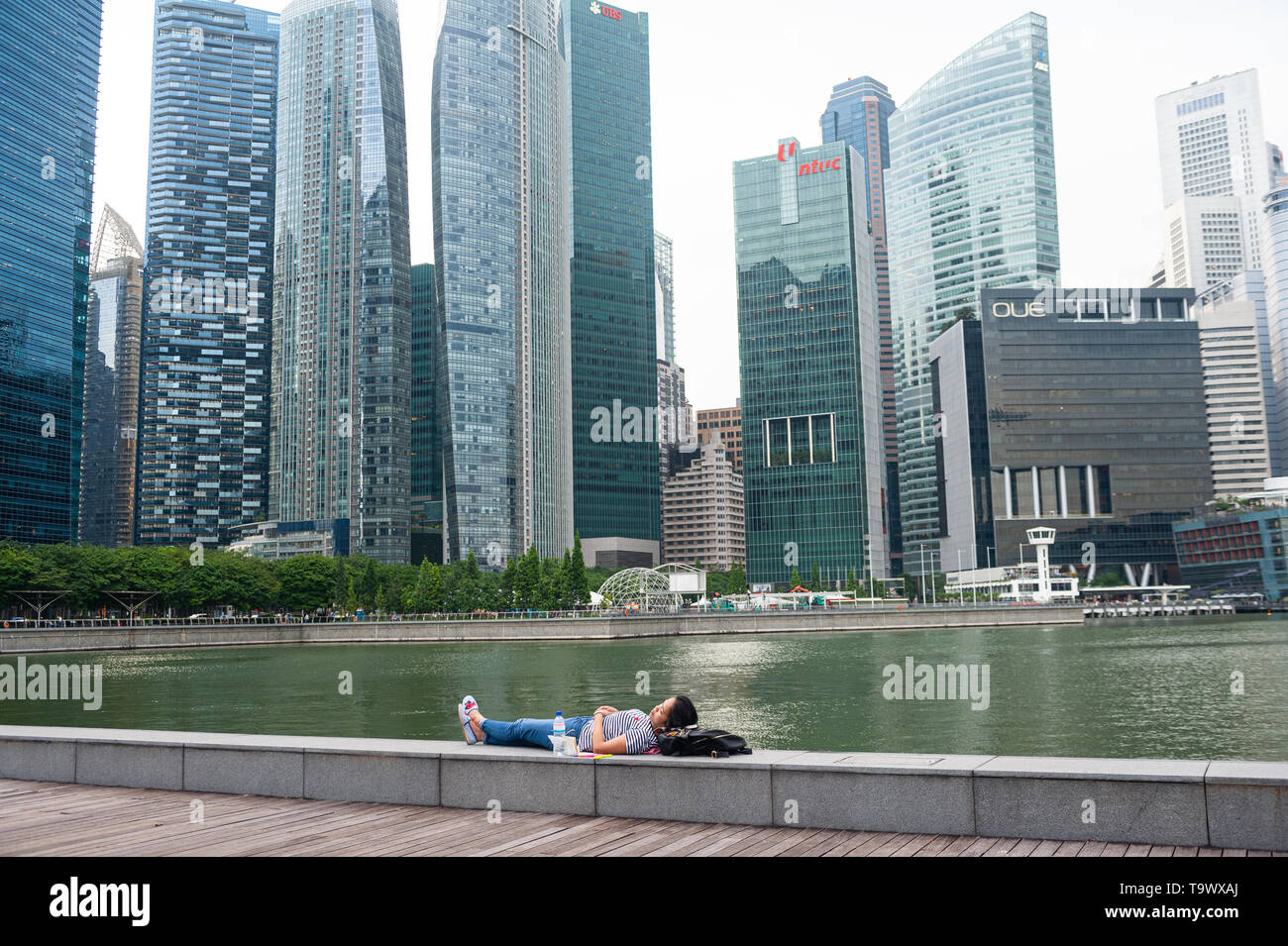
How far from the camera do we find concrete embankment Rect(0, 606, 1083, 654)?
118 m

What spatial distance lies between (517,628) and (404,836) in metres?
129

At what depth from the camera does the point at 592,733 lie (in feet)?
45.3

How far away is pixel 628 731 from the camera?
13.6 metres

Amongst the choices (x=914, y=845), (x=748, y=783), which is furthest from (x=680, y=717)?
(x=914, y=845)

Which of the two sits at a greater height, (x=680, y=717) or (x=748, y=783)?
(x=680, y=717)

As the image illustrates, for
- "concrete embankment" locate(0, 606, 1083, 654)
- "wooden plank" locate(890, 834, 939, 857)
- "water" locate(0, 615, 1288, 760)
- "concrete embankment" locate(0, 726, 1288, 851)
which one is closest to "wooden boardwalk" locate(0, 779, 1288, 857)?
"wooden plank" locate(890, 834, 939, 857)

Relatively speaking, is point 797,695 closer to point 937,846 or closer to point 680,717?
point 680,717

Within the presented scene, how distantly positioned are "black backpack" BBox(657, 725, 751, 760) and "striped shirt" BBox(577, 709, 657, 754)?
0.92ft

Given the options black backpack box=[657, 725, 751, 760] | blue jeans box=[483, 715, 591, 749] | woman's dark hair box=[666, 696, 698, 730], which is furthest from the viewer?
blue jeans box=[483, 715, 591, 749]

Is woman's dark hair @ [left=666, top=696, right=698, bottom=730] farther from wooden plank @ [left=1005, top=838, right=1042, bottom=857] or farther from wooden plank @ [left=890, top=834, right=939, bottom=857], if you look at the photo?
wooden plank @ [left=1005, top=838, right=1042, bottom=857]

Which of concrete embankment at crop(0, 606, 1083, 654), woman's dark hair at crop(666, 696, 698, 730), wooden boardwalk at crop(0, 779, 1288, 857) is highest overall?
woman's dark hair at crop(666, 696, 698, 730)

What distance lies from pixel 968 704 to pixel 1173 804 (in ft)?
128
